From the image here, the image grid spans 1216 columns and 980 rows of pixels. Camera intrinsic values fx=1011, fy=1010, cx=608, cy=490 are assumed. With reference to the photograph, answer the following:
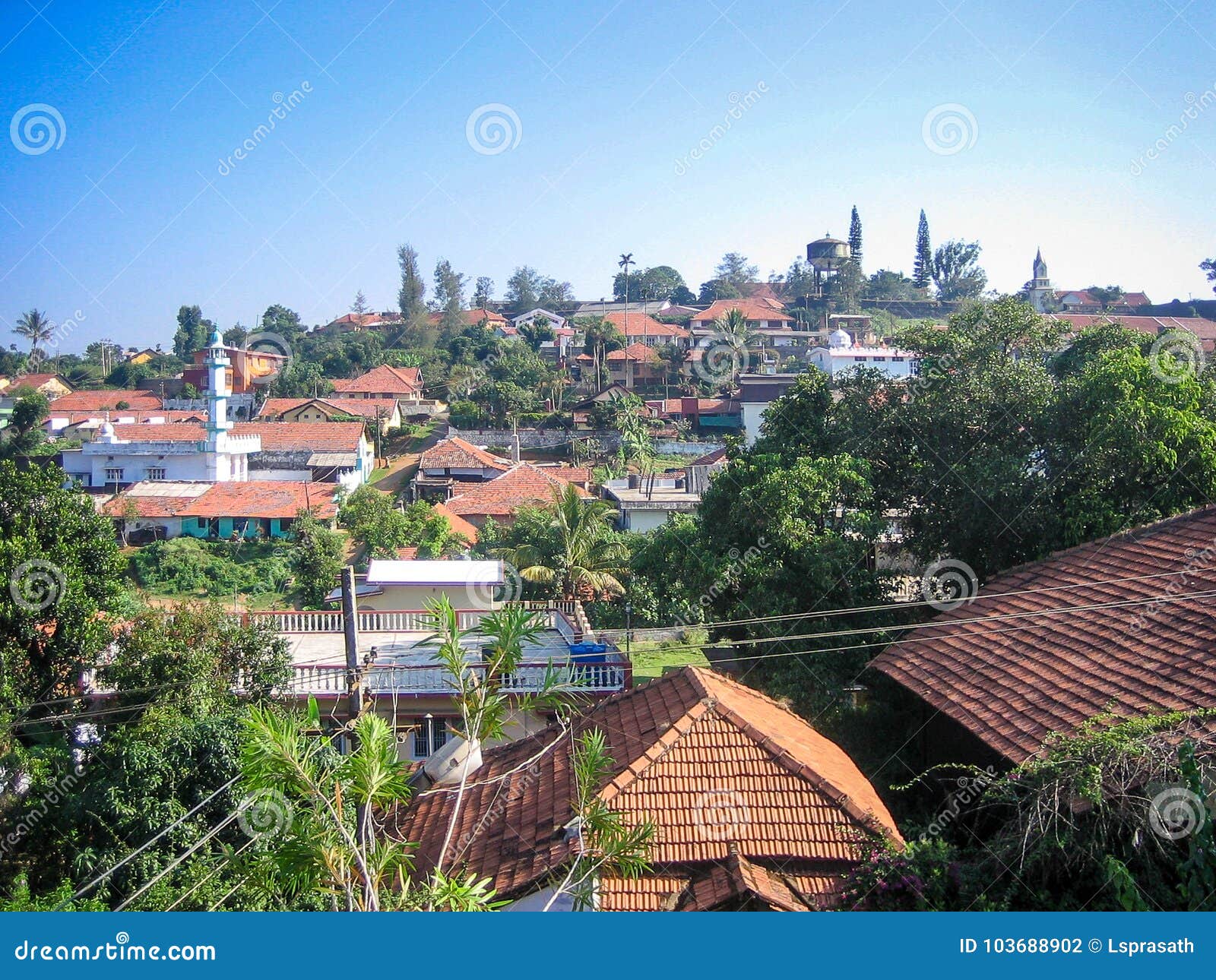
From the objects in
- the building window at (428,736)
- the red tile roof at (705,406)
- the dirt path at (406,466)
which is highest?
the red tile roof at (705,406)

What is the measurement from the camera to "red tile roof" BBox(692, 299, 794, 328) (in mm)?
64812

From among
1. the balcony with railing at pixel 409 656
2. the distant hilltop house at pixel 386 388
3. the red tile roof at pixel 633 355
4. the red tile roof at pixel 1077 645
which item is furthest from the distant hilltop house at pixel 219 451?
the red tile roof at pixel 1077 645

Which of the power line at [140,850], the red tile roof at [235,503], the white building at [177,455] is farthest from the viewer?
the white building at [177,455]

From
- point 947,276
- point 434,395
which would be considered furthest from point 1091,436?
point 947,276

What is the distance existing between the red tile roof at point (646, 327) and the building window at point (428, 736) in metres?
48.3

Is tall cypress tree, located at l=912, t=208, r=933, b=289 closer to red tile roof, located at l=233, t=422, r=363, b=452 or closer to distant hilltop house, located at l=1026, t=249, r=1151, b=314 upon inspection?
distant hilltop house, located at l=1026, t=249, r=1151, b=314

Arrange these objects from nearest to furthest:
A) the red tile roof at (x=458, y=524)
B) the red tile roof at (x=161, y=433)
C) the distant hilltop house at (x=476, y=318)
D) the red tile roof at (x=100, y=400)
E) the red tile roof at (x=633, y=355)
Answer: the red tile roof at (x=458, y=524)
the red tile roof at (x=161, y=433)
the red tile roof at (x=100, y=400)
the red tile roof at (x=633, y=355)
the distant hilltop house at (x=476, y=318)

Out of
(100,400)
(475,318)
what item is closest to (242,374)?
(100,400)

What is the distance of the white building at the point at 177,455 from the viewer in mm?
35344

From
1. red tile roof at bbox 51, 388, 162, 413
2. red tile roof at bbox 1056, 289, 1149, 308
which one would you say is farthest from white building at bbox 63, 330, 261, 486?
red tile roof at bbox 1056, 289, 1149, 308

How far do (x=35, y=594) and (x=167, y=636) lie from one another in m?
1.43

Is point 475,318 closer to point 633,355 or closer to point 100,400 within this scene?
point 633,355

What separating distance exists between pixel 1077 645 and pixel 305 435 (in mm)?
35259

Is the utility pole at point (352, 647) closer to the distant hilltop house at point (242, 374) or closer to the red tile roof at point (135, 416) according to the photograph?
the red tile roof at point (135, 416)
